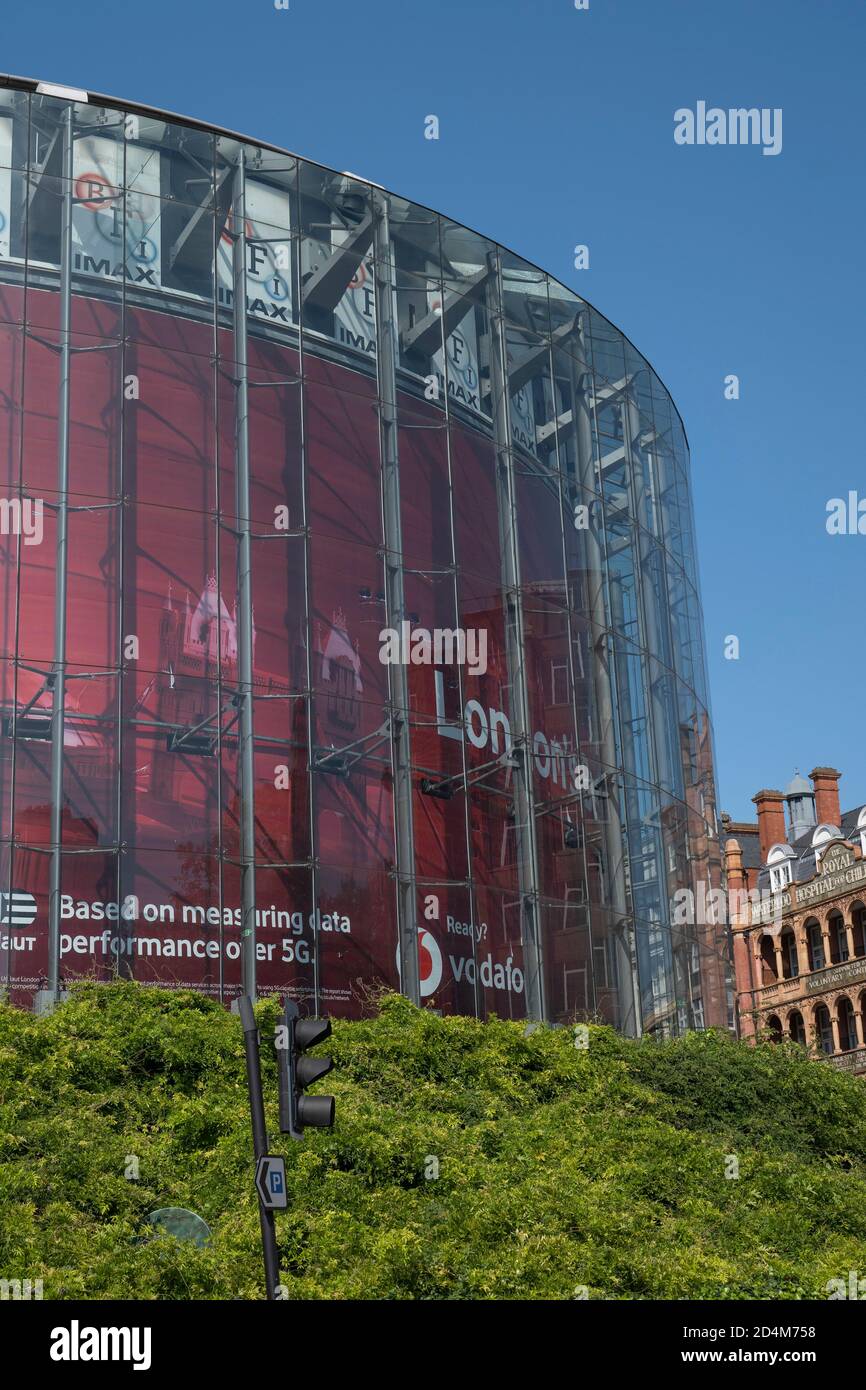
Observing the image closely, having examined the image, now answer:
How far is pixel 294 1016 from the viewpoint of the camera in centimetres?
1302

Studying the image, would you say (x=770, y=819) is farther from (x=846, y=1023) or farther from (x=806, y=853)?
(x=846, y=1023)

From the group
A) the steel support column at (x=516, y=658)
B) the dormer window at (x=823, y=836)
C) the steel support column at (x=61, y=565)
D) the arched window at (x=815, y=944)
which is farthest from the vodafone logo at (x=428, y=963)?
the dormer window at (x=823, y=836)

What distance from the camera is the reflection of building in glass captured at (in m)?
62.5

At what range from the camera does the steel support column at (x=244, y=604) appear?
2906cm

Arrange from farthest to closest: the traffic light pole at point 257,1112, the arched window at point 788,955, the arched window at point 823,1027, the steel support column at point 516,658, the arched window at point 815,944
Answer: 1. the arched window at point 788,955
2. the arched window at point 815,944
3. the arched window at point 823,1027
4. the steel support column at point 516,658
5. the traffic light pole at point 257,1112

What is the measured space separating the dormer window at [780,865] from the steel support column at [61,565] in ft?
154

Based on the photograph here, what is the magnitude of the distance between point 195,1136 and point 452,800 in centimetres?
1260

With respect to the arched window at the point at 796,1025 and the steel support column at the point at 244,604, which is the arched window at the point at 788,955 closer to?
the arched window at the point at 796,1025

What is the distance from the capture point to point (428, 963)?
31.0 meters

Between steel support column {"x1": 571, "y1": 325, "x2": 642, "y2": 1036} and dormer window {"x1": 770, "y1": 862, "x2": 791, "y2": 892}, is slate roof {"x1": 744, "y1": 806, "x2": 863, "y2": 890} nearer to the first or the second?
dormer window {"x1": 770, "y1": 862, "x2": 791, "y2": 892}
